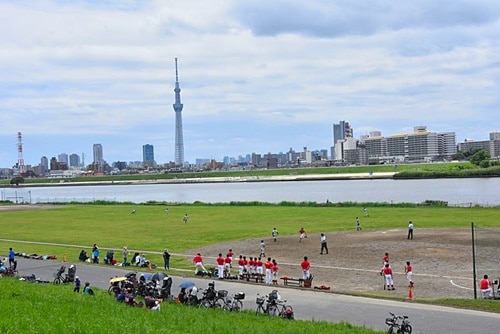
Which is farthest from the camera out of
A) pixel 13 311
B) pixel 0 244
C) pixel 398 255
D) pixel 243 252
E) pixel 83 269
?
pixel 0 244

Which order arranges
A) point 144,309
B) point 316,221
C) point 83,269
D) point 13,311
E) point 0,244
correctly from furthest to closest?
point 316,221
point 0,244
point 83,269
point 144,309
point 13,311

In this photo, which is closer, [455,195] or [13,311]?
[13,311]

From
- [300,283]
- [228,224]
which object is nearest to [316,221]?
[228,224]

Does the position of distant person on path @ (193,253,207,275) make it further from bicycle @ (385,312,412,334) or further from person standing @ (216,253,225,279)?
bicycle @ (385,312,412,334)

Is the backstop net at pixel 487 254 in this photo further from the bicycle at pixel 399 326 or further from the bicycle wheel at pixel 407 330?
the bicycle wheel at pixel 407 330

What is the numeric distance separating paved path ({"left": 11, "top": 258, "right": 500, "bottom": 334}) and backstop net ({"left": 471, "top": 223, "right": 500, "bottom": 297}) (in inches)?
170

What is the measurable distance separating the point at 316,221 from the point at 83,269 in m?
33.8

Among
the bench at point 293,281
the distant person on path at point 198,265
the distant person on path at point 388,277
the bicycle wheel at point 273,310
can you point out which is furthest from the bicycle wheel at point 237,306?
the distant person on path at point 198,265

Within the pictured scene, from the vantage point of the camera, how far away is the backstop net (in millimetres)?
32556

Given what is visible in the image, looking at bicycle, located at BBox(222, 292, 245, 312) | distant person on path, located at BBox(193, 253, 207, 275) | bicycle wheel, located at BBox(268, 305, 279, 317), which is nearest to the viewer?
bicycle wheel, located at BBox(268, 305, 279, 317)

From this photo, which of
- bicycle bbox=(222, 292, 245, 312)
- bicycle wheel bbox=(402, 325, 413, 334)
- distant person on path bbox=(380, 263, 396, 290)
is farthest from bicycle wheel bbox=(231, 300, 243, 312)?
distant person on path bbox=(380, 263, 396, 290)

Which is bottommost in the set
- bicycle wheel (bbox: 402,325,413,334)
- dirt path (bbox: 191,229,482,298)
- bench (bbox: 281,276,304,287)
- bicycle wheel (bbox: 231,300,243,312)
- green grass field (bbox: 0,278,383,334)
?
dirt path (bbox: 191,229,482,298)

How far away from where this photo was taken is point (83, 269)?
124 ft

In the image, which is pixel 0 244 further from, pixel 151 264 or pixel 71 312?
pixel 71 312
